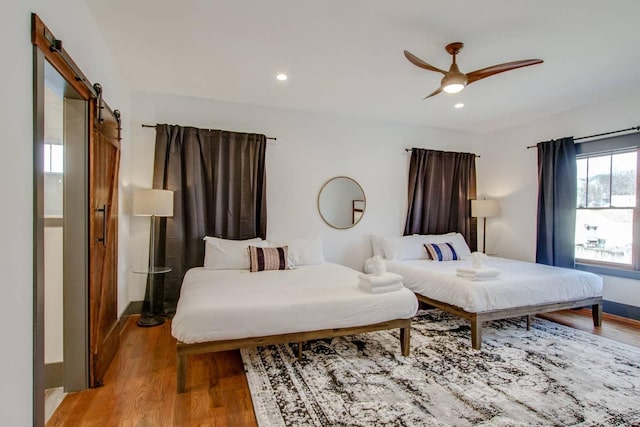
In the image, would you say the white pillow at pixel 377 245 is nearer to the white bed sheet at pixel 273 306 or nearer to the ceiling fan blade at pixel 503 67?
the white bed sheet at pixel 273 306

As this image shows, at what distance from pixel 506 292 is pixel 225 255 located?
289 centimetres

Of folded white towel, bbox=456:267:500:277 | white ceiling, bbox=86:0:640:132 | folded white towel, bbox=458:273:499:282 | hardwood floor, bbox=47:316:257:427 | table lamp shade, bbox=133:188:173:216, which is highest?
white ceiling, bbox=86:0:640:132

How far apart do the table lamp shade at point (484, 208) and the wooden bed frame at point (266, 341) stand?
3.03 metres

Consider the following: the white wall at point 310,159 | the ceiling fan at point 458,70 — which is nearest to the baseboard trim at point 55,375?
the white wall at point 310,159

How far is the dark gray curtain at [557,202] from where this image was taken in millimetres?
4445

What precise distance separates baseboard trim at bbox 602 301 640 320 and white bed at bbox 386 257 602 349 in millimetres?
540

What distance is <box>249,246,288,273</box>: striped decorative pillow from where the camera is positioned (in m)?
3.74

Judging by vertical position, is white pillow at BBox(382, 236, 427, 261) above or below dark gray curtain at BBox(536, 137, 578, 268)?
below

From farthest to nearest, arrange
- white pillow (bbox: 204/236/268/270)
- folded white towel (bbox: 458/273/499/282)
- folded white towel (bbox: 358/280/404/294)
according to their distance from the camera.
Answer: white pillow (bbox: 204/236/268/270)
folded white towel (bbox: 458/273/499/282)
folded white towel (bbox: 358/280/404/294)

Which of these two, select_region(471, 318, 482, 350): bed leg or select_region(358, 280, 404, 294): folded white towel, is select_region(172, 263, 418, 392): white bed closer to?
select_region(358, 280, 404, 294): folded white towel

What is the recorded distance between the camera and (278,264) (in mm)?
3814

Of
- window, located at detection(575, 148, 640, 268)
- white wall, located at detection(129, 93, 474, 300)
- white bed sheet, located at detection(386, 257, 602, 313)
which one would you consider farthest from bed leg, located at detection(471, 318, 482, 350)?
window, located at detection(575, 148, 640, 268)

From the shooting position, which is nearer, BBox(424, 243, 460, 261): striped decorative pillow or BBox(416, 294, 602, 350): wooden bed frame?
BBox(416, 294, 602, 350): wooden bed frame
